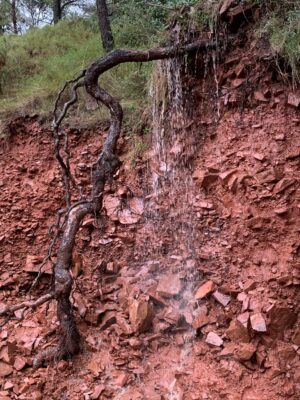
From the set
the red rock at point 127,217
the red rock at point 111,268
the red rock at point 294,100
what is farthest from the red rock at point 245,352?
the red rock at point 294,100

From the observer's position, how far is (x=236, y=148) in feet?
13.4

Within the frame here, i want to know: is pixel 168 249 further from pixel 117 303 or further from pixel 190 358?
pixel 190 358

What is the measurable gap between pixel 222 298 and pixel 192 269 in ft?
1.42

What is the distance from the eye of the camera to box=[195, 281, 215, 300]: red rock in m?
3.66

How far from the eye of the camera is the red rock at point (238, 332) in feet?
10.9

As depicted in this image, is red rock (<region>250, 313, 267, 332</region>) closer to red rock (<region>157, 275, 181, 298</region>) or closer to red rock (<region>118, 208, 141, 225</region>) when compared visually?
red rock (<region>157, 275, 181, 298</region>)

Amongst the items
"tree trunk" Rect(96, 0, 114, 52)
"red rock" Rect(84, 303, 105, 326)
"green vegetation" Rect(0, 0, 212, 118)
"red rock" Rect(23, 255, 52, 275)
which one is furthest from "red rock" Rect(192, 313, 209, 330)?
"tree trunk" Rect(96, 0, 114, 52)

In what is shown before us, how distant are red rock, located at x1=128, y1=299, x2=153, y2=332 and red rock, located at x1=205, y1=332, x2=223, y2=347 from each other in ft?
1.70

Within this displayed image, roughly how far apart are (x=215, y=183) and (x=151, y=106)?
1.27m

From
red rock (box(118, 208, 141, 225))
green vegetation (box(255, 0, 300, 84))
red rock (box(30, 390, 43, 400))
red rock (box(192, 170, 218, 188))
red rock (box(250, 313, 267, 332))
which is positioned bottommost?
red rock (box(30, 390, 43, 400))

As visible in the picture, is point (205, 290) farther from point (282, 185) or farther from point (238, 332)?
point (282, 185)

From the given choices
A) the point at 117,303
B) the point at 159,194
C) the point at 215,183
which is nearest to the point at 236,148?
the point at 215,183

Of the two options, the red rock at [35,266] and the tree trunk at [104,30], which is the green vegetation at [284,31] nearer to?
the red rock at [35,266]

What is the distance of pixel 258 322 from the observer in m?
3.30
